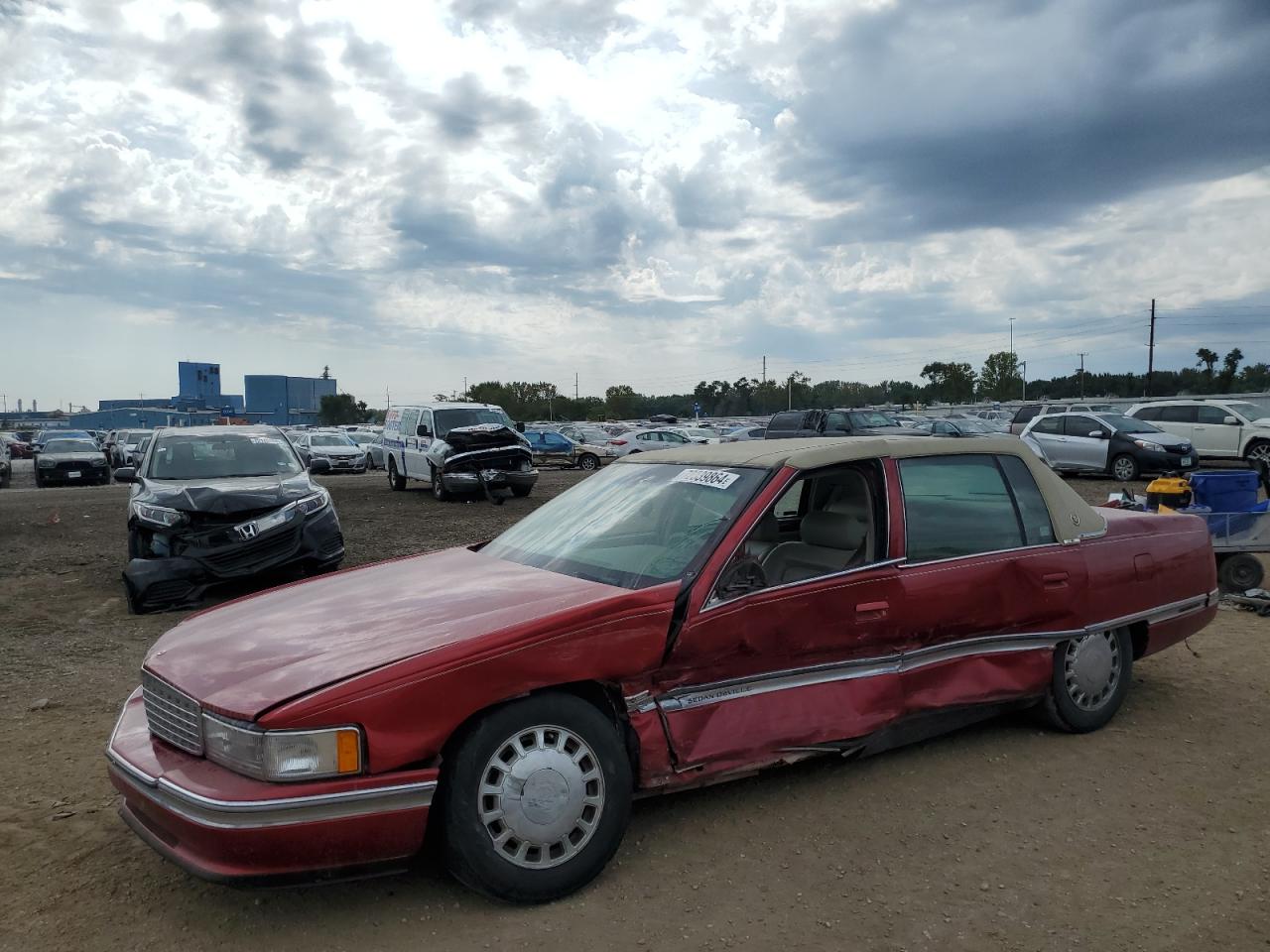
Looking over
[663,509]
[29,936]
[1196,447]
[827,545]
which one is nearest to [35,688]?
[29,936]

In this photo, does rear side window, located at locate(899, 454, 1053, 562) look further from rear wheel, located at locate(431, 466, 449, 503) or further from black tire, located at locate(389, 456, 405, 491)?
black tire, located at locate(389, 456, 405, 491)

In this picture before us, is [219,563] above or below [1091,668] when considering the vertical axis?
below

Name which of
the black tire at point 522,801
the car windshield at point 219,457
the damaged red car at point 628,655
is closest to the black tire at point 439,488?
the car windshield at point 219,457

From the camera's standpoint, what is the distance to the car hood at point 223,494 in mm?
8531

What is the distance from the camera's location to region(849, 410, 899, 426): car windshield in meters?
26.6

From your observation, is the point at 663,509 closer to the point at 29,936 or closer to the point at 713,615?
the point at 713,615

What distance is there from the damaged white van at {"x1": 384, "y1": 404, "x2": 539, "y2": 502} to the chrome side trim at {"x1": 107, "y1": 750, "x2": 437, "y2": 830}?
14.7m

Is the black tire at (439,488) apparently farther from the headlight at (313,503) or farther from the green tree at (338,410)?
the green tree at (338,410)

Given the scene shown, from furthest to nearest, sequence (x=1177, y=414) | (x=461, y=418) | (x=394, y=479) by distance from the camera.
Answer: (x=1177, y=414) < (x=394, y=479) < (x=461, y=418)

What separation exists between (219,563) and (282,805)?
632 cm

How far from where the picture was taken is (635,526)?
4.04 metres

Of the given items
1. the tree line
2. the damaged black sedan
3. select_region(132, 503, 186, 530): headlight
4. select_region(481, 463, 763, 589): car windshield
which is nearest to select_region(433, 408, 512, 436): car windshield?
the damaged black sedan

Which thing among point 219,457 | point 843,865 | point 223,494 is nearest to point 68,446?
point 219,457

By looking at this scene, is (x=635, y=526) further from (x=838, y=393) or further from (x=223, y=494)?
(x=838, y=393)
